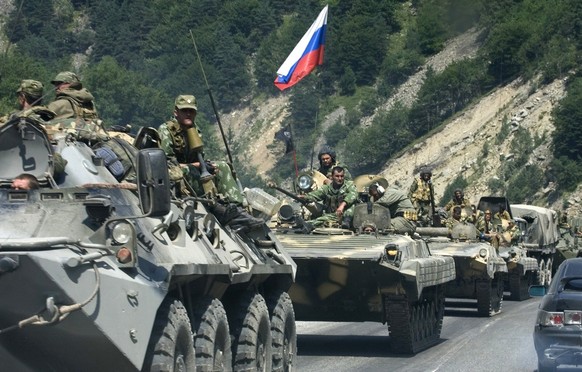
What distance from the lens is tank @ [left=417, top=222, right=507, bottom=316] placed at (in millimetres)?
25781

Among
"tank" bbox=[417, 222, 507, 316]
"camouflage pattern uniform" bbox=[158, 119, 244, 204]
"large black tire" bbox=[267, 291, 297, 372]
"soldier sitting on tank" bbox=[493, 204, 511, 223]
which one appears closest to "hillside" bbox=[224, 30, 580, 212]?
"soldier sitting on tank" bbox=[493, 204, 511, 223]

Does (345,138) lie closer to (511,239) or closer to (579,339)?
(511,239)

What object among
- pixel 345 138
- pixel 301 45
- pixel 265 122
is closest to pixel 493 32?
pixel 345 138

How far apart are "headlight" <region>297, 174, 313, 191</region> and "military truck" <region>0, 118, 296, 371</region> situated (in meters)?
9.03

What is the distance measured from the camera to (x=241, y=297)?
12680 mm

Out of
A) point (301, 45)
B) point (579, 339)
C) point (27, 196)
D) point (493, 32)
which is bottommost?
point (579, 339)

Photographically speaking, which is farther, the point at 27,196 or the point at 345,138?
the point at 345,138

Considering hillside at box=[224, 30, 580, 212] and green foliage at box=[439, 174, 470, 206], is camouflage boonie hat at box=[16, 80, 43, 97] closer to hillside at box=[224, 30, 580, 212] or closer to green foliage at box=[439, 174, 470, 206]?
hillside at box=[224, 30, 580, 212]

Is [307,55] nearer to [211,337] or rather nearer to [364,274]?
[364,274]

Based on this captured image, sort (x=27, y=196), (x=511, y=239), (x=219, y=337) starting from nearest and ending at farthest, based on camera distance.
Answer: (x=27, y=196)
(x=219, y=337)
(x=511, y=239)

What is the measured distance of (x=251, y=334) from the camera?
40.3 ft

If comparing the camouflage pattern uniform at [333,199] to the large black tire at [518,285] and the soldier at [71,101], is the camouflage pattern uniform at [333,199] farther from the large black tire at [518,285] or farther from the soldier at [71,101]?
the large black tire at [518,285]

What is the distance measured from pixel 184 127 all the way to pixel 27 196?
3.67m

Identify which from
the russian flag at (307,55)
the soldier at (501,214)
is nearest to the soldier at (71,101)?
the russian flag at (307,55)
